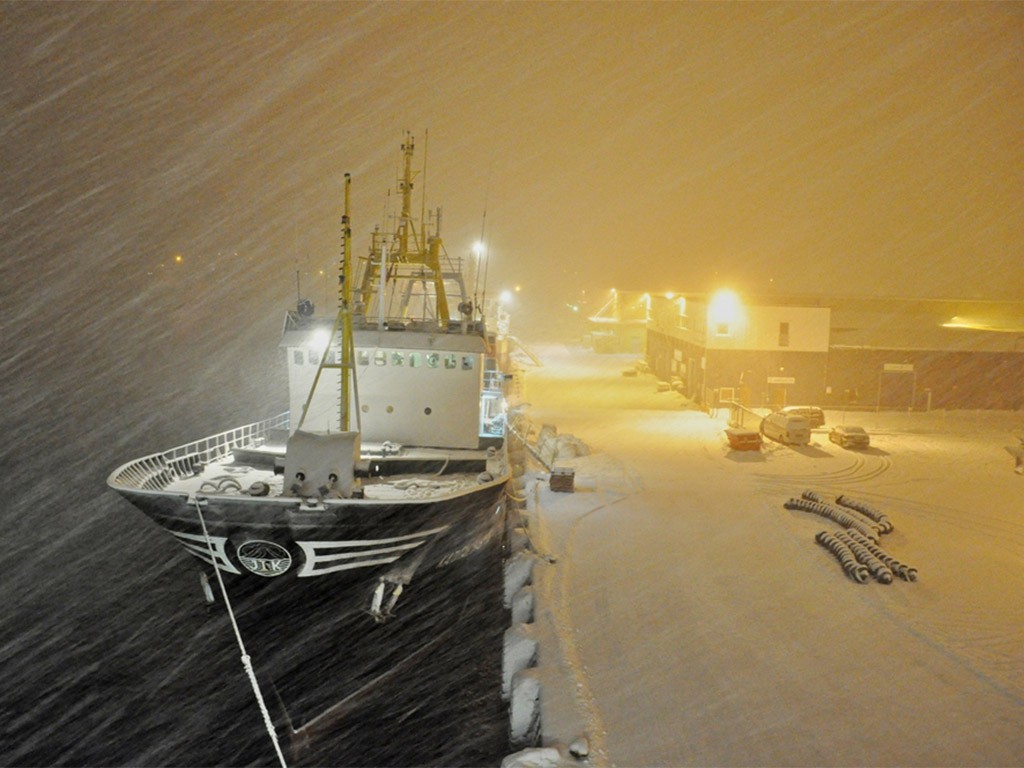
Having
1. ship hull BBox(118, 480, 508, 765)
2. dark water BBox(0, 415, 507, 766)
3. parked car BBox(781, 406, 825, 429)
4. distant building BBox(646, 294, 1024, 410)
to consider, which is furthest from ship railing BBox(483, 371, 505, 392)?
distant building BBox(646, 294, 1024, 410)

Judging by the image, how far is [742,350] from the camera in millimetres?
32906

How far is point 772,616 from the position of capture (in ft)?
41.3

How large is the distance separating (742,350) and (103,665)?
26688mm

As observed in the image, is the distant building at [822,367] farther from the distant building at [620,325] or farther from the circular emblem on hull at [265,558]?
the circular emblem on hull at [265,558]

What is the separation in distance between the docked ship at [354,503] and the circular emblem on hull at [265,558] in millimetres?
25

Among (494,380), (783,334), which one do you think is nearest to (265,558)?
(494,380)

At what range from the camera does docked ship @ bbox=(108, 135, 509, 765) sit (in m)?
12.7

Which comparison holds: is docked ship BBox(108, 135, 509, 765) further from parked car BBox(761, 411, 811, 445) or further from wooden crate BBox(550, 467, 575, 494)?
parked car BBox(761, 411, 811, 445)

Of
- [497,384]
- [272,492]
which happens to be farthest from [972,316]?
[272,492]

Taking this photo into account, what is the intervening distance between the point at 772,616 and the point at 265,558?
8.60 meters

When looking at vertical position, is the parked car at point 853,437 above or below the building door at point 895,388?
below

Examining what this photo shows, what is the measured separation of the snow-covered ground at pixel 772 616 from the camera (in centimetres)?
931

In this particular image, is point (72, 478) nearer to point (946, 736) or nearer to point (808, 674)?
point (808, 674)

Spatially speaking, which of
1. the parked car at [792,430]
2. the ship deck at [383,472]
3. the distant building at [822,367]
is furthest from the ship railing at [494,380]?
the distant building at [822,367]
